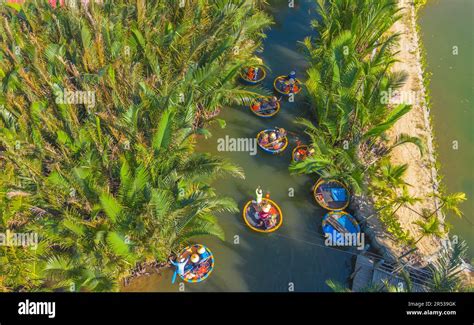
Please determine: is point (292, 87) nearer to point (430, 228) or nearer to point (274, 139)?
point (274, 139)

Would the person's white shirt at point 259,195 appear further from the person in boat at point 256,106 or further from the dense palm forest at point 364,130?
the person in boat at point 256,106

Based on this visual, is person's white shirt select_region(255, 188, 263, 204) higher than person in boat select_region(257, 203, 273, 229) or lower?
higher

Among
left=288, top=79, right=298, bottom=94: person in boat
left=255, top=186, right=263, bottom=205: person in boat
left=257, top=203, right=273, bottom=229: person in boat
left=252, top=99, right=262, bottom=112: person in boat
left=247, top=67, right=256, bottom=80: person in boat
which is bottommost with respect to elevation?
Result: left=257, top=203, right=273, bottom=229: person in boat

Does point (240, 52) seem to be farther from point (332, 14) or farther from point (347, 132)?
point (347, 132)

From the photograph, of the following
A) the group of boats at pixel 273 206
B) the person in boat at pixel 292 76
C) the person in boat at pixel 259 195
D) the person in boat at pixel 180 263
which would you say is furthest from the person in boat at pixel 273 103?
the person in boat at pixel 180 263

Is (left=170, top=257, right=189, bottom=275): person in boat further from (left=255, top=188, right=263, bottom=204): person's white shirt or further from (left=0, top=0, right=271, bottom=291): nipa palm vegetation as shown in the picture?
(left=255, top=188, right=263, bottom=204): person's white shirt

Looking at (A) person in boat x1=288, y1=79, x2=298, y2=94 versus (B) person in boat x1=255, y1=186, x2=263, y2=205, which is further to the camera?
(A) person in boat x1=288, y1=79, x2=298, y2=94

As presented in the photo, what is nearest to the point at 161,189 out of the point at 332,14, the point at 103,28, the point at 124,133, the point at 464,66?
the point at 124,133

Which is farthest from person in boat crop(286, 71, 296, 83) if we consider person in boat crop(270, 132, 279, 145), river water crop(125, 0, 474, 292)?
person in boat crop(270, 132, 279, 145)
